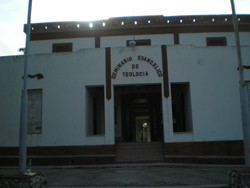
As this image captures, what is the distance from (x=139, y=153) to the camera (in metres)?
13.5

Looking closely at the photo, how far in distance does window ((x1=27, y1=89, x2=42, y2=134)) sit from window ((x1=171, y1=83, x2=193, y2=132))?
25.9ft

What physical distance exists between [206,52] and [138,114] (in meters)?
14.4

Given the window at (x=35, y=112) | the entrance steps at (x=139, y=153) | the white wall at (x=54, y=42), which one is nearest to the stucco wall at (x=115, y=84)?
the window at (x=35, y=112)

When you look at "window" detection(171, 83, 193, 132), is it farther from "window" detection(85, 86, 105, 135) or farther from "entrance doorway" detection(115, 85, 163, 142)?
"window" detection(85, 86, 105, 135)

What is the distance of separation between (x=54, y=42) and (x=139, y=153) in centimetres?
1003

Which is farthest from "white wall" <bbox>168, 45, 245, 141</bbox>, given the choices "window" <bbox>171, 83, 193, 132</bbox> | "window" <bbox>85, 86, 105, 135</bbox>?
"window" <bbox>85, 86, 105, 135</bbox>

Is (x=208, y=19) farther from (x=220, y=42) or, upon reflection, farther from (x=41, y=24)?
(x=41, y=24)

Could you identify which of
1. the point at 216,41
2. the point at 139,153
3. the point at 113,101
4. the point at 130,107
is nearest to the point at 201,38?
the point at 216,41

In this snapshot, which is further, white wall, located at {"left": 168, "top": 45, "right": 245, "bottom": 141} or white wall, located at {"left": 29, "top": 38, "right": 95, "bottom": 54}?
white wall, located at {"left": 29, "top": 38, "right": 95, "bottom": 54}

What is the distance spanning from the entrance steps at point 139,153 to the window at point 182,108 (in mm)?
1946

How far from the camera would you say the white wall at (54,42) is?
17500 millimetres

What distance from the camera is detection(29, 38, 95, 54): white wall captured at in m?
17.5

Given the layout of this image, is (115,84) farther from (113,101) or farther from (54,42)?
(54,42)

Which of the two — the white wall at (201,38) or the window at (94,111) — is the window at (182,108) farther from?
the window at (94,111)
